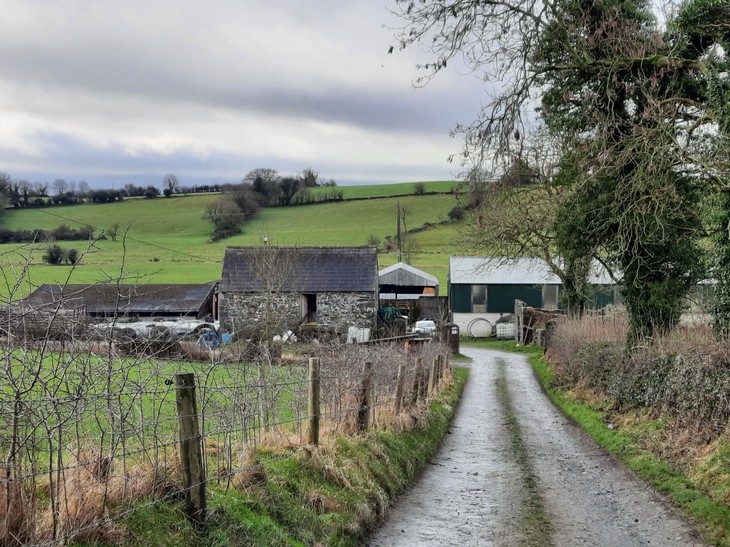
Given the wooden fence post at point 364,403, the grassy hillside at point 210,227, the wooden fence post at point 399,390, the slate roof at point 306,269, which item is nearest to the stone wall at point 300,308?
the slate roof at point 306,269

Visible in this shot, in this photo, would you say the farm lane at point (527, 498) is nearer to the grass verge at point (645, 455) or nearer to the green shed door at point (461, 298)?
the grass verge at point (645, 455)

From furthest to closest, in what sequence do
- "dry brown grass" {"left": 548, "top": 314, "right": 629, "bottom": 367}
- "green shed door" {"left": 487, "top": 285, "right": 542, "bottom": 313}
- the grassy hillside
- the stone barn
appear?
the grassy hillside → "green shed door" {"left": 487, "top": 285, "right": 542, "bottom": 313} → the stone barn → "dry brown grass" {"left": 548, "top": 314, "right": 629, "bottom": 367}

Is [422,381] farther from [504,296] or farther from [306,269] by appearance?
[504,296]

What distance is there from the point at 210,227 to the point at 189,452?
88.8 meters

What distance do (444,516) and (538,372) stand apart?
20.5 meters

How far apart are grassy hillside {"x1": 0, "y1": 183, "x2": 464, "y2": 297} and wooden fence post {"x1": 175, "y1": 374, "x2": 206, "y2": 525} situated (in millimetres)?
53846

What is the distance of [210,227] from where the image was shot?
302 feet

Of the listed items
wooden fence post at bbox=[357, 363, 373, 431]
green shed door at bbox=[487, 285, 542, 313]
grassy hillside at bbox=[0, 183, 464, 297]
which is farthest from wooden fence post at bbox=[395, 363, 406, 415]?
grassy hillside at bbox=[0, 183, 464, 297]

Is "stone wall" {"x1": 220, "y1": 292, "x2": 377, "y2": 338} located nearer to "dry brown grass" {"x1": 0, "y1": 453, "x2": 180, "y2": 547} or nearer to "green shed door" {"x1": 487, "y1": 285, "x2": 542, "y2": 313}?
"green shed door" {"x1": 487, "y1": 285, "x2": 542, "y2": 313}

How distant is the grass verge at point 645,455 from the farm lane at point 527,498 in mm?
206

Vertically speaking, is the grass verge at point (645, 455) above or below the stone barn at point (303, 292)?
below

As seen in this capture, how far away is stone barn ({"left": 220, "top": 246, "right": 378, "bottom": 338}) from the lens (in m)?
40.0

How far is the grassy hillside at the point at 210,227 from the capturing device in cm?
6744

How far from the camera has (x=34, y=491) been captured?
4.47 m
